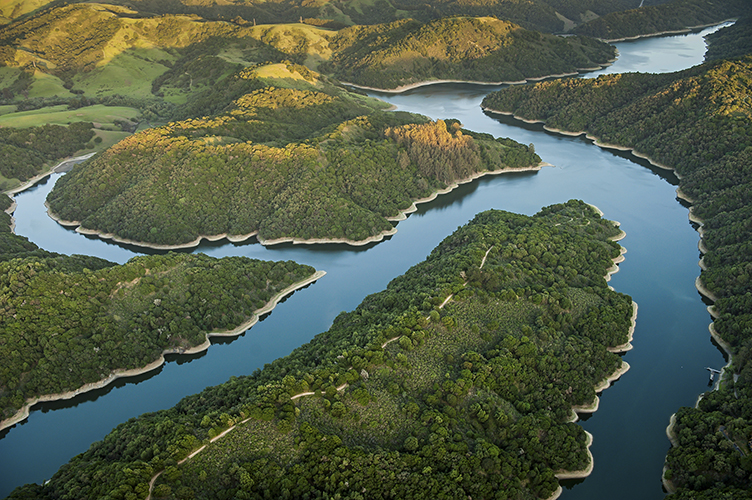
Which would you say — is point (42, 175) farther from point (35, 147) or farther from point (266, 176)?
point (266, 176)

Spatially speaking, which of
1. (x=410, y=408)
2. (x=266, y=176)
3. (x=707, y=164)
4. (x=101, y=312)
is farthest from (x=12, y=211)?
(x=707, y=164)

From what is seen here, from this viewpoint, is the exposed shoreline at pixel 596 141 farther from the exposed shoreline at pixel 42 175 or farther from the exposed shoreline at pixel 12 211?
the exposed shoreline at pixel 12 211

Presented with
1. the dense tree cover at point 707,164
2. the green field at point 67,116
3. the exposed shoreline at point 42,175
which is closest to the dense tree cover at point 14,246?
the exposed shoreline at point 42,175

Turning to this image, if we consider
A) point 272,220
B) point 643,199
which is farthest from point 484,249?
point 643,199

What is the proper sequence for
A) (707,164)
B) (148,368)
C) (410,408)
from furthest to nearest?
(707,164) < (148,368) < (410,408)

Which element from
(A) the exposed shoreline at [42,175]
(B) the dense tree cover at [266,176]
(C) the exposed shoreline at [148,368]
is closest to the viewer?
(C) the exposed shoreline at [148,368]
